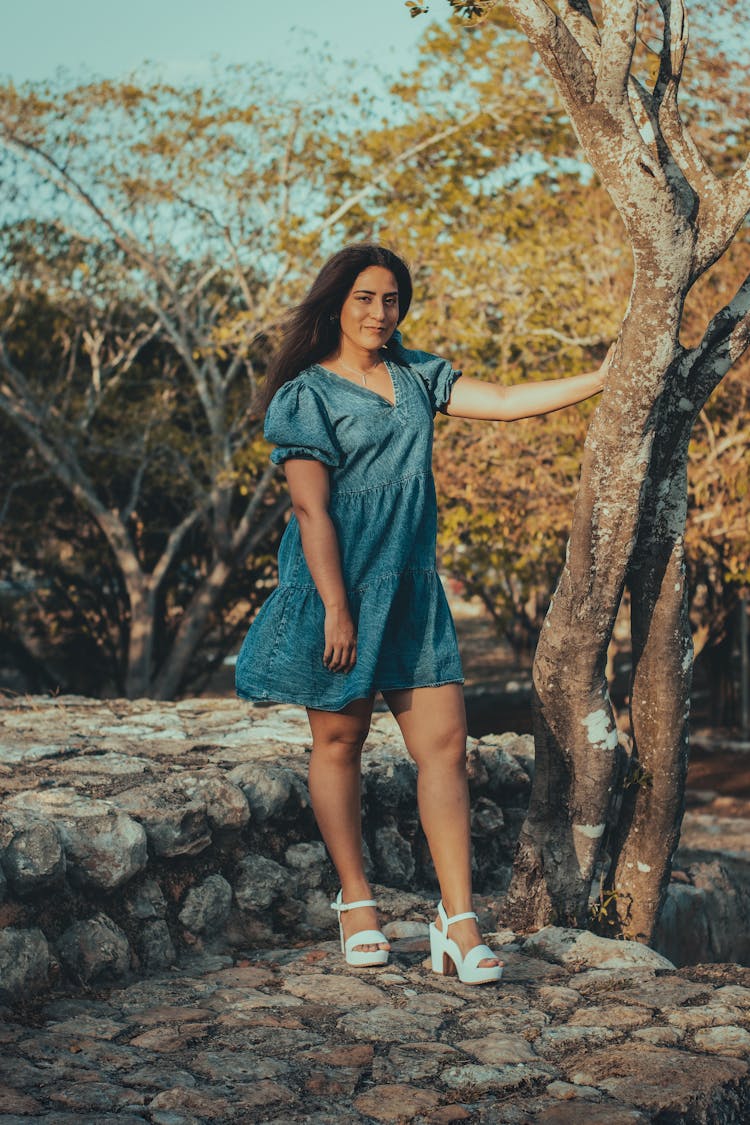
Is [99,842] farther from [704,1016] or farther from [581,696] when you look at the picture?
[704,1016]

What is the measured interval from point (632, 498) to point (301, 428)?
3.88 feet

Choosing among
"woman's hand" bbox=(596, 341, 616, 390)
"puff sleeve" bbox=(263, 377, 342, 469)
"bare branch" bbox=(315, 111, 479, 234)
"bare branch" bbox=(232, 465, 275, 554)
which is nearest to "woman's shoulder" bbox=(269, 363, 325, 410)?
"puff sleeve" bbox=(263, 377, 342, 469)

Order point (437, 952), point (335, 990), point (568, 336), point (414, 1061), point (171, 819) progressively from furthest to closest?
point (568, 336)
point (171, 819)
point (437, 952)
point (335, 990)
point (414, 1061)

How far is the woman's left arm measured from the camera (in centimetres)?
A: 382

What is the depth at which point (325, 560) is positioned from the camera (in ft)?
11.6

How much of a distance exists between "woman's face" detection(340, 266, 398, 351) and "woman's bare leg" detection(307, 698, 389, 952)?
104 centimetres

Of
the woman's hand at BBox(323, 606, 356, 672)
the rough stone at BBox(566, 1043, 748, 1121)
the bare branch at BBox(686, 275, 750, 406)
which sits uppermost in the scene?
the bare branch at BBox(686, 275, 750, 406)

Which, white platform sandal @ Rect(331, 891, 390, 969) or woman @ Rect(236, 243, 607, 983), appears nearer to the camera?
woman @ Rect(236, 243, 607, 983)

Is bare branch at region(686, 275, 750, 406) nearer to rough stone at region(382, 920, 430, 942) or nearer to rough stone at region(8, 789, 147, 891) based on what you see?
rough stone at region(382, 920, 430, 942)

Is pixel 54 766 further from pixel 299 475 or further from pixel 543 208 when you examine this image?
pixel 543 208

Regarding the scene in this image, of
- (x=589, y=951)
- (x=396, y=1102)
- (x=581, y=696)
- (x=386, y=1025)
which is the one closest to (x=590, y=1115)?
(x=396, y=1102)

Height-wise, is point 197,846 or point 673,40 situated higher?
point 673,40

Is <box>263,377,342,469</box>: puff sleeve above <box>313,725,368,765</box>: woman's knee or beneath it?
above

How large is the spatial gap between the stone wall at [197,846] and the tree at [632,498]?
0.52 metres
